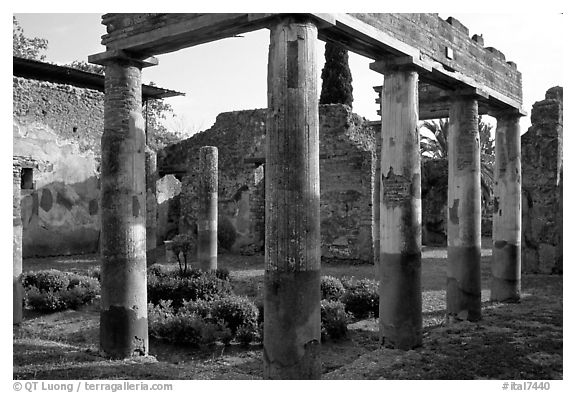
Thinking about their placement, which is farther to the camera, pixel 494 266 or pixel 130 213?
pixel 494 266

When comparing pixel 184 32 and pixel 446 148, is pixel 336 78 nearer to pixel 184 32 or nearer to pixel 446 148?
pixel 446 148

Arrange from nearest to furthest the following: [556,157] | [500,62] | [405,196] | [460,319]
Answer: [405,196]
[460,319]
[500,62]
[556,157]

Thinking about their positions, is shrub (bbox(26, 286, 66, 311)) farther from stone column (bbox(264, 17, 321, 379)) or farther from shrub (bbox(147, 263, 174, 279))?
stone column (bbox(264, 17, 321, 379))

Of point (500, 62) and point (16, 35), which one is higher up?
point (16, 35)

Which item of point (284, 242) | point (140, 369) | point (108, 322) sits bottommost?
point (140, 369)

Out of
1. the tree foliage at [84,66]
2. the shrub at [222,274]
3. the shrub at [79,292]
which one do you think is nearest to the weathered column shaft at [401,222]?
the shrub at [79,292]

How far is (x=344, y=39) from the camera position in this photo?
249 inches

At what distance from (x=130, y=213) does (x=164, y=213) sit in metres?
15.7

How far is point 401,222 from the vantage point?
7117mm

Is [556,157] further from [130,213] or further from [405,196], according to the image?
[130,213]

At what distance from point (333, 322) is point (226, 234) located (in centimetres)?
1177

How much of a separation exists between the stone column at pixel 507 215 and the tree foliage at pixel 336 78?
11.8 meters

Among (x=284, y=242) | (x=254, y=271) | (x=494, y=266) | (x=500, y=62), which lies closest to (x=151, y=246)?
(x=254, y=271)

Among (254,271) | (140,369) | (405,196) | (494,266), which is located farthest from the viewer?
(254,271)
